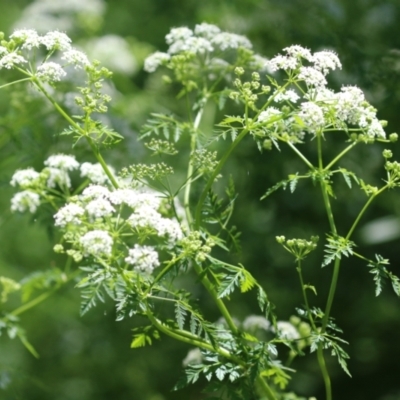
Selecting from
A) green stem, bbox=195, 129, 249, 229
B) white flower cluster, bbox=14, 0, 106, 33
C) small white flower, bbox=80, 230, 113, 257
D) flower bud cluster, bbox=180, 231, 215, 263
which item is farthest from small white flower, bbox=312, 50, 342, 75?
white flower cluster, bbox=14, 0, 106, 33

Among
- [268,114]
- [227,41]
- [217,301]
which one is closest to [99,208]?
[217,301]

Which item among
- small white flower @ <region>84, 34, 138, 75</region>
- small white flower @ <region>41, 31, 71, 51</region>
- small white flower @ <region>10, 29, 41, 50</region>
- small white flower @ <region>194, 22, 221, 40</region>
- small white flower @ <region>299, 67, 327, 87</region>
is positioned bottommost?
small white flower @ <region>299, 67, 327, 87</region>

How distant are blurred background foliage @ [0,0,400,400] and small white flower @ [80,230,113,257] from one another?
4.17 feet

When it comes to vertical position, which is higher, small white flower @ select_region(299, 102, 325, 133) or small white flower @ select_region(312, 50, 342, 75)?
small white flower @ select_region(312, 50, 342, 75)

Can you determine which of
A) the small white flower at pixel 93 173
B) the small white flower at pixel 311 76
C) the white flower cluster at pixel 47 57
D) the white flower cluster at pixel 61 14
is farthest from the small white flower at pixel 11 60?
the white flower cluster at pixel 61 14

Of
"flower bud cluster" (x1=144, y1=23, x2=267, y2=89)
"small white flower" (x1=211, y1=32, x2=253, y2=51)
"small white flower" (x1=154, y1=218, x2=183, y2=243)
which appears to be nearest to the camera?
"small white flower" (x1=154, y1=218, x2=183, y2=243)

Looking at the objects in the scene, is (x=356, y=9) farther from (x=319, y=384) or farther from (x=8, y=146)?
(x=319, y=384)

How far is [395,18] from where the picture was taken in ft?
16.4

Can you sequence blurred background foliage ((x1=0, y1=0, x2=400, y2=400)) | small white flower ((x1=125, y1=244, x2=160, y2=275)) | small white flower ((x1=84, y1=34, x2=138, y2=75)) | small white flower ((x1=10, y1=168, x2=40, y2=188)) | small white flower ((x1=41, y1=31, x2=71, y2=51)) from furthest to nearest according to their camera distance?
small white flower ((x1=84, y1=34, x2=138, y2=75))
blurred background foliage ((x1=0, y1=0, x2=400, y2=400))
small white flower ((x1=10, y1=168, x2=40, y2=188))
small white flower ((x1=41, y1=31, x2=71, y2=51))
small white flower ((x1=125, y1=244, x2=160, y2=275))

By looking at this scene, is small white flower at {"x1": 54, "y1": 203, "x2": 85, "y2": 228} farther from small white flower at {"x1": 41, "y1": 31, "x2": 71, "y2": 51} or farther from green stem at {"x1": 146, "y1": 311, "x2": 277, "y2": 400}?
small white flower at {"x1": 41, "y1": 31, "x2": 71, "y2": 51}

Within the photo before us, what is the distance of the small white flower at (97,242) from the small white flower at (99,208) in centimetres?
10

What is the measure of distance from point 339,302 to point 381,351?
1.71 ft

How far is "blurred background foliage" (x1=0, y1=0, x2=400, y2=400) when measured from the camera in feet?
14.4

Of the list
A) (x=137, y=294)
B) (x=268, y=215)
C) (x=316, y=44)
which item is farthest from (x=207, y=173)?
(x=268, y=215)
